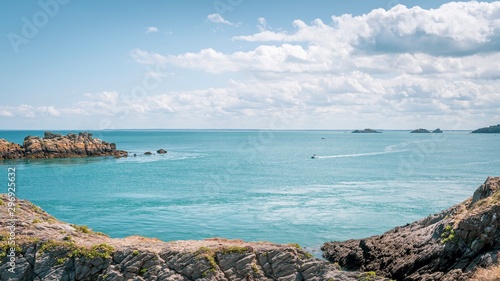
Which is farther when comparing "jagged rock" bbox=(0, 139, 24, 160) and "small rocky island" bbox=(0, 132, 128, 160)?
"small rocky island" bbox=(0, 132, 128, 160)

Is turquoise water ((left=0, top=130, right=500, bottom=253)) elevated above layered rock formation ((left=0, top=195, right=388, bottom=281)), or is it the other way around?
layered rock formation ((left=0, top=195, right=388, bottom=281))

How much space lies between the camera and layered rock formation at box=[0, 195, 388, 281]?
86.6ft

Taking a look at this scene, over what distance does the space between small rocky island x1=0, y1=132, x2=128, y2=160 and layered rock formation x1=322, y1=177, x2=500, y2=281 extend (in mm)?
117999

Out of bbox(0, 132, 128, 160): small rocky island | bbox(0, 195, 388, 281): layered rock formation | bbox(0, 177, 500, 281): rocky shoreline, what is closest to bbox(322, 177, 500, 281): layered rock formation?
bbox(0, 177, 500, 281): rocky shoreline

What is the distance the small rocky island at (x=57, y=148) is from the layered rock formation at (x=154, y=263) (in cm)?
11948

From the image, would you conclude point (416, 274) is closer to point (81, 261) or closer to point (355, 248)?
point (355, 248)

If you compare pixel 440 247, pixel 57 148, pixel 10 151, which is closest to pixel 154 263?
pixel 440 247

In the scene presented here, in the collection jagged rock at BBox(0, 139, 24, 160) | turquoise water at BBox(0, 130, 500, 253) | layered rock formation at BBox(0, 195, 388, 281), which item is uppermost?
jagged rock at BBox(0, 139, 24, 160)

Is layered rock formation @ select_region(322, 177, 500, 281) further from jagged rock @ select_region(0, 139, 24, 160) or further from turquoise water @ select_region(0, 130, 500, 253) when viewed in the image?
jagged rock @ select_region(0, 139, 24, 160)

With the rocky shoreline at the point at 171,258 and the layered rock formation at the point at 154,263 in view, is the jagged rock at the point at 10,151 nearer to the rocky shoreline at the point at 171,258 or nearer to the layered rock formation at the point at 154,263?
the rocky shoreline at the point at 171,258

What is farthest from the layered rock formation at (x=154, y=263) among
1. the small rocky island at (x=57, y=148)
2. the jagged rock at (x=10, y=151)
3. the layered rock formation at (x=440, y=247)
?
the small rocky island at (x=57, y=148)

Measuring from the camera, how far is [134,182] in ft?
305

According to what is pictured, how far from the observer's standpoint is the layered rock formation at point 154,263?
86.6 feet

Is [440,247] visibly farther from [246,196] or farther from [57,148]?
[57,148]
